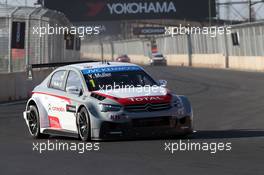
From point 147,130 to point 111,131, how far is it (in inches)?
21.7

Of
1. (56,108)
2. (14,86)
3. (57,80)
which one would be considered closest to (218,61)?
(14,86)

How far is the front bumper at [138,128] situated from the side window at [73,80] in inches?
49.6

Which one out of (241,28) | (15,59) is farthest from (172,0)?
(15,59)

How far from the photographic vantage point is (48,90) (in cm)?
1397

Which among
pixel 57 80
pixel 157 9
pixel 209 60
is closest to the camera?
pixel 57 80

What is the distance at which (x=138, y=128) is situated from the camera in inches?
477

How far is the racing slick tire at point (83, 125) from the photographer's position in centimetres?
1227

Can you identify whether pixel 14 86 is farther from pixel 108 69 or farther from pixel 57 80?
pixel 108 69

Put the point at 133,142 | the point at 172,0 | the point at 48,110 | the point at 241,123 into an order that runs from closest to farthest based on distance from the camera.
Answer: the point at 133,142 < the point at 48,110 < the point at 241,123 < the point at 172,0

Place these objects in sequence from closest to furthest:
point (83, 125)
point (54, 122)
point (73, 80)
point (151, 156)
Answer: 1. point (151, 156)
2. point (83, 125)
3. point (73, 80)
4. point (54, 122)

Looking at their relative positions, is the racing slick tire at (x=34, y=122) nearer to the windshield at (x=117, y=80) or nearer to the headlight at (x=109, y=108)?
the windshield at (x=117, y=80)

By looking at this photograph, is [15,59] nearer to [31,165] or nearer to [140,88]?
[140,88]

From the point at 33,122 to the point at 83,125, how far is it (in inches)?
82.5

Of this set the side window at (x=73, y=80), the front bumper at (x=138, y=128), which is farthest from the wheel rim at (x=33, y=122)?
the front bumper at (x=138, y=128)
